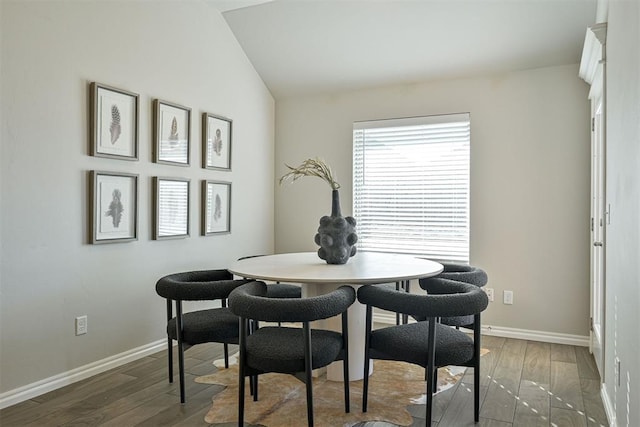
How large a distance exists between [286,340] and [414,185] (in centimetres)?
245

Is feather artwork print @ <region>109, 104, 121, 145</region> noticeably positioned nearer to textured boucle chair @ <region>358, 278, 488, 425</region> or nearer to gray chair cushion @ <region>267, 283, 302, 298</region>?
gray chair cushion @ <region>267, 283, 302, 298</region>

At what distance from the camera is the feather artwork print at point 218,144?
156 inches

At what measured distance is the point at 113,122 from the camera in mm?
3061

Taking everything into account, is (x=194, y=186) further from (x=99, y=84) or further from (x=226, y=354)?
(x=226, y=354)

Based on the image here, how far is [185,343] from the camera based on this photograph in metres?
2.59

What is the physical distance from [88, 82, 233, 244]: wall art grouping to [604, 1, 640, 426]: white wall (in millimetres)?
2848

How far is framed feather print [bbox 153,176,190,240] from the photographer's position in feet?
A: 11.2

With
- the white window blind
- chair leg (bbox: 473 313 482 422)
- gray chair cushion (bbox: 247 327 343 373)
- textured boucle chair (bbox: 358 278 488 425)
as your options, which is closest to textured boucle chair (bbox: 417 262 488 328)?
textured boucle chair (bbox: 358 278 488 425)

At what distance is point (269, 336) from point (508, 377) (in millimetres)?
1671

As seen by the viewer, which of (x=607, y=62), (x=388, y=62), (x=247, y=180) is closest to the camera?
(x=607, y=62)

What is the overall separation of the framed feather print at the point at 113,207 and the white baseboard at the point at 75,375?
0.80 meters

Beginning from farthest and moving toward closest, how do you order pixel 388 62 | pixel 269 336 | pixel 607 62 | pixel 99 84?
pixel 388 62 → pixel 99 84 → pixel 607 62 → pixel 269 336

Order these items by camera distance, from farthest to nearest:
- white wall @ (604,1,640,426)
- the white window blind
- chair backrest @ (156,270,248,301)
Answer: the white window blind
chair backrest @ (156,270,248,301)
white wall @ (604,1,640,426)

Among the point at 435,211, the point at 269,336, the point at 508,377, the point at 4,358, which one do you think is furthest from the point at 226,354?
the point at 435,211
